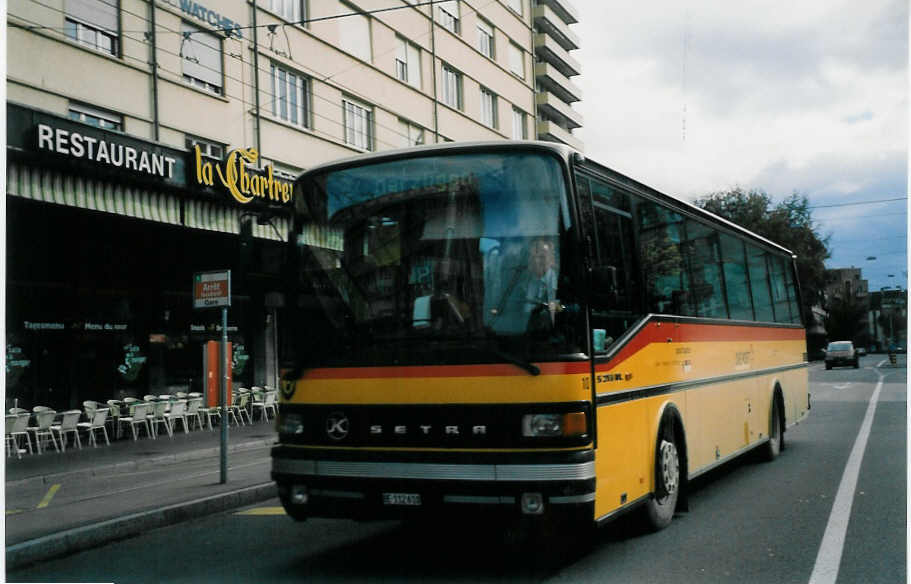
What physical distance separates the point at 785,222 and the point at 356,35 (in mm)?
43222

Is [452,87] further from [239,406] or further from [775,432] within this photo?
[775,432]

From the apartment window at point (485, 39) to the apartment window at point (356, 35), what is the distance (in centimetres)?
867

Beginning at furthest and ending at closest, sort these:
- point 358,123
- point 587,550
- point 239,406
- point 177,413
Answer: point 358,123 < point 239,406 < point 177,413 < point 587,550

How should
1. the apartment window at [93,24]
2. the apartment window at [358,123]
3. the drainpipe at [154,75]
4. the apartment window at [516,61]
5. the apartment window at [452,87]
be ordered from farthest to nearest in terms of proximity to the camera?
the apartment window at [516,61] < the apartment window at [452,87] < the apartment window at [358,123] < the drainpipe at [154,75] < the apartment window at [93,24]

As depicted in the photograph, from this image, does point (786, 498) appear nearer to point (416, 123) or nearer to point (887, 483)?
point (887, 483)

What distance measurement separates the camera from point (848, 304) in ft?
236

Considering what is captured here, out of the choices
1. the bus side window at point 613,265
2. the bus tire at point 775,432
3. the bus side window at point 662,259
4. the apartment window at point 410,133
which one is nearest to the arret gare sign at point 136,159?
the bus side window at point 662,259

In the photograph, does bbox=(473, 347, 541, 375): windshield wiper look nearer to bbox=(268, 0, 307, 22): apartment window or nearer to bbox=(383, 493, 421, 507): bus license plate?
bbox=(383, 493, 421, 507): bus license plate

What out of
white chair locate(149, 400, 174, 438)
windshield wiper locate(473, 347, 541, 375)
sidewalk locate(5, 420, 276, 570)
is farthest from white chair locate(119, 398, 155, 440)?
windshield wiper locate(473, 347, 541, 375)

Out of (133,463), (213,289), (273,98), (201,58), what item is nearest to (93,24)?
(201,58)

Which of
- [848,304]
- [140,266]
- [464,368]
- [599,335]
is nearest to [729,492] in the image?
[599,335]

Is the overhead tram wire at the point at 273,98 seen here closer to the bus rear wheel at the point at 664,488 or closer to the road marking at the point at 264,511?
the road marking at the point at 264,511

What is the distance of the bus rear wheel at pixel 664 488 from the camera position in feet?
23.9

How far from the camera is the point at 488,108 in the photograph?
120ft
